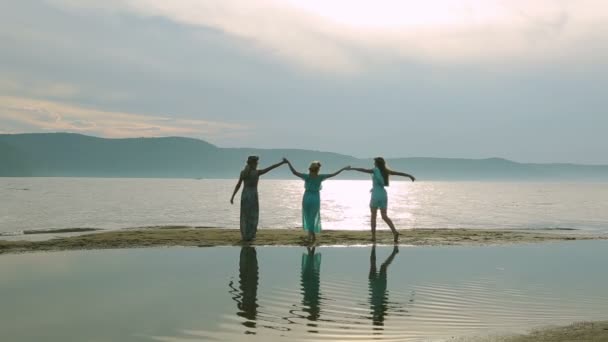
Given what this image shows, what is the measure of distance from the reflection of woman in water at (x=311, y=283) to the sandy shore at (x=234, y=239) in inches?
128

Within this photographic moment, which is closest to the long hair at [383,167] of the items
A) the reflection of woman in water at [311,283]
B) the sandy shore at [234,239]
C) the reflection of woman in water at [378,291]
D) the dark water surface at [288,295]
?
the sandy shore at [234,239]

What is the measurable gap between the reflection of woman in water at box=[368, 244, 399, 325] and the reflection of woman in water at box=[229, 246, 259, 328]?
5.64 ft

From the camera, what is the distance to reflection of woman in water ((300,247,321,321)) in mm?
8170

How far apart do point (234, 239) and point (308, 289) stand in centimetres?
827

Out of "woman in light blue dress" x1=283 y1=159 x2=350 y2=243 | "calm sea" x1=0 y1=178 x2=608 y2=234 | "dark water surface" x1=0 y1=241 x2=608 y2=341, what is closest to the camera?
"dark water surface" x1=0 y1=241 x2=608 y2=341

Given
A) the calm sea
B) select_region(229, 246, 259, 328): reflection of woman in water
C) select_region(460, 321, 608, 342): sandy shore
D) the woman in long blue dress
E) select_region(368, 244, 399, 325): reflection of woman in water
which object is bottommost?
the calm sea

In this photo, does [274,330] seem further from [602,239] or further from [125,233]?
[602,239]

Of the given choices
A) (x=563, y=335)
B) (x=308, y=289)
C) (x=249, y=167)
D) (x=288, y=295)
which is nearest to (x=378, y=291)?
(x=308, y=289)

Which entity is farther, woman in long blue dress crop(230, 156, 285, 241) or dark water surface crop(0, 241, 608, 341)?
woman in long blue dress crop(230, 156, 285, 241)

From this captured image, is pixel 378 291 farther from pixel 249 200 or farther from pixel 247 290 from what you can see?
pixel 249 200

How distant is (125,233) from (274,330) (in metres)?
13.1

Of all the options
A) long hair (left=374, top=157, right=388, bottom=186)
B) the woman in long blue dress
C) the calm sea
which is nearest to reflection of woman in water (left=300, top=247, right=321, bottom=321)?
the woman in long blue dress

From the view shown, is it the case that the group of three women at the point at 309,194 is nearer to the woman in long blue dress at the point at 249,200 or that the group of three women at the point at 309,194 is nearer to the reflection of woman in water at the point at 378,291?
the woman in long blue dress at the point at 249,200

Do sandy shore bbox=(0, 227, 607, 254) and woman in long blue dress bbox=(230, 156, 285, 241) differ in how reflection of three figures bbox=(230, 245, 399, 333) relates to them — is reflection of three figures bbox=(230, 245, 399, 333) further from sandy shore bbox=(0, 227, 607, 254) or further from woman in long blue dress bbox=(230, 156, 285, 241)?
sandy shore bbox=(0, 227, 607, 254)
